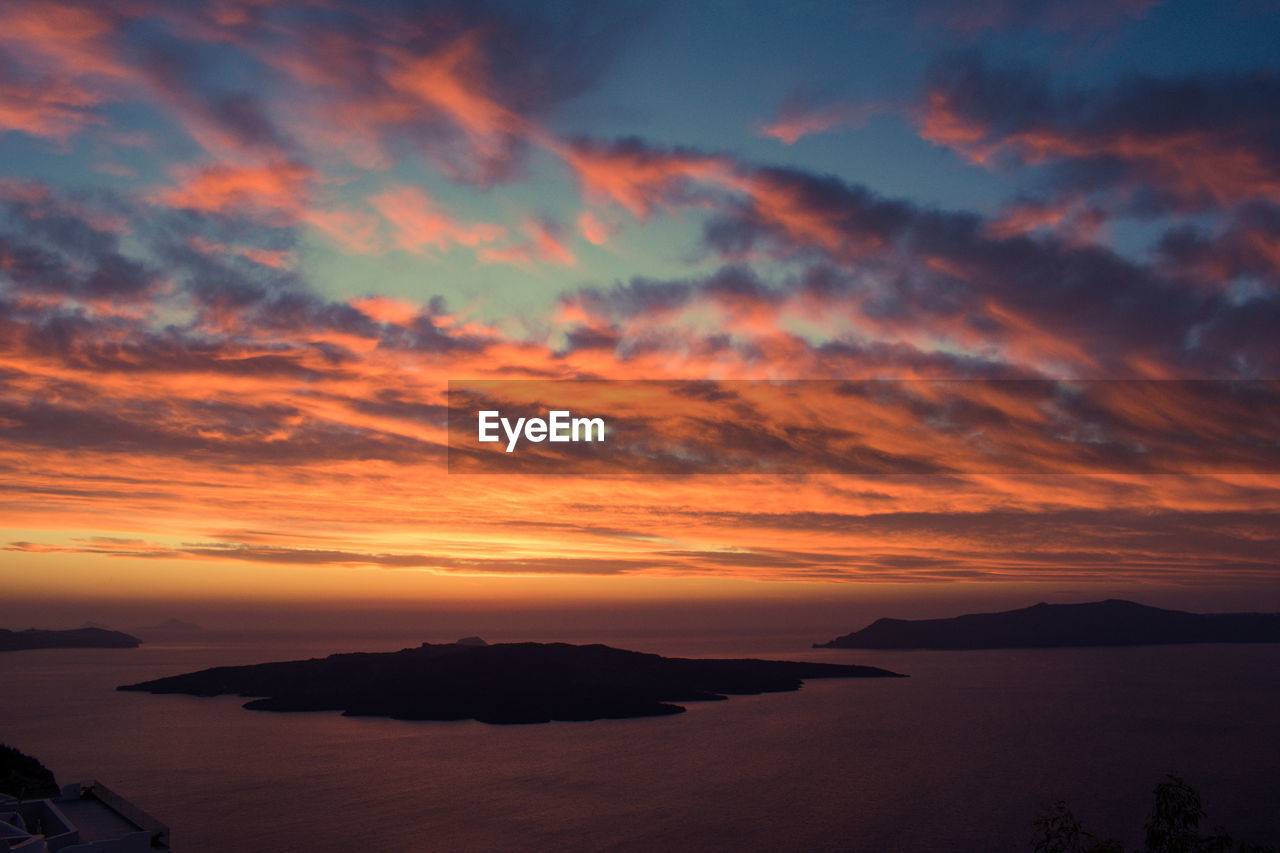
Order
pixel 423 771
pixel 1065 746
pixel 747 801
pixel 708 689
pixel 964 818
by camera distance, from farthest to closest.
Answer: pixel 708 689 < pixel 1065 746 < pixel 423 771 < pixel 747 801 < pixel 964 818

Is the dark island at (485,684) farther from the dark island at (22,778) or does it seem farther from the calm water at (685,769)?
the dark island at (22,778)

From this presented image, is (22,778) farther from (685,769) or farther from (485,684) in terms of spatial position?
(485,684)

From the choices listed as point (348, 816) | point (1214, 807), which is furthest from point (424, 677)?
point (1214, 807)

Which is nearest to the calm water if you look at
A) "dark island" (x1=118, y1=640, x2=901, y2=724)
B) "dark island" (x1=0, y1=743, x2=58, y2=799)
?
"dark island" (x1=118, y1=640, x2=901, y2=724)

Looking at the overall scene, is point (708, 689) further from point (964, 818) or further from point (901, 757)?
point (964, 818)

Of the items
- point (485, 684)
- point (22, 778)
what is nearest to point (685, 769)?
point (485, 684)

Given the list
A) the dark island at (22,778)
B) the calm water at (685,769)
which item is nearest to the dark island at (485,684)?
the calm water at (685,769)
